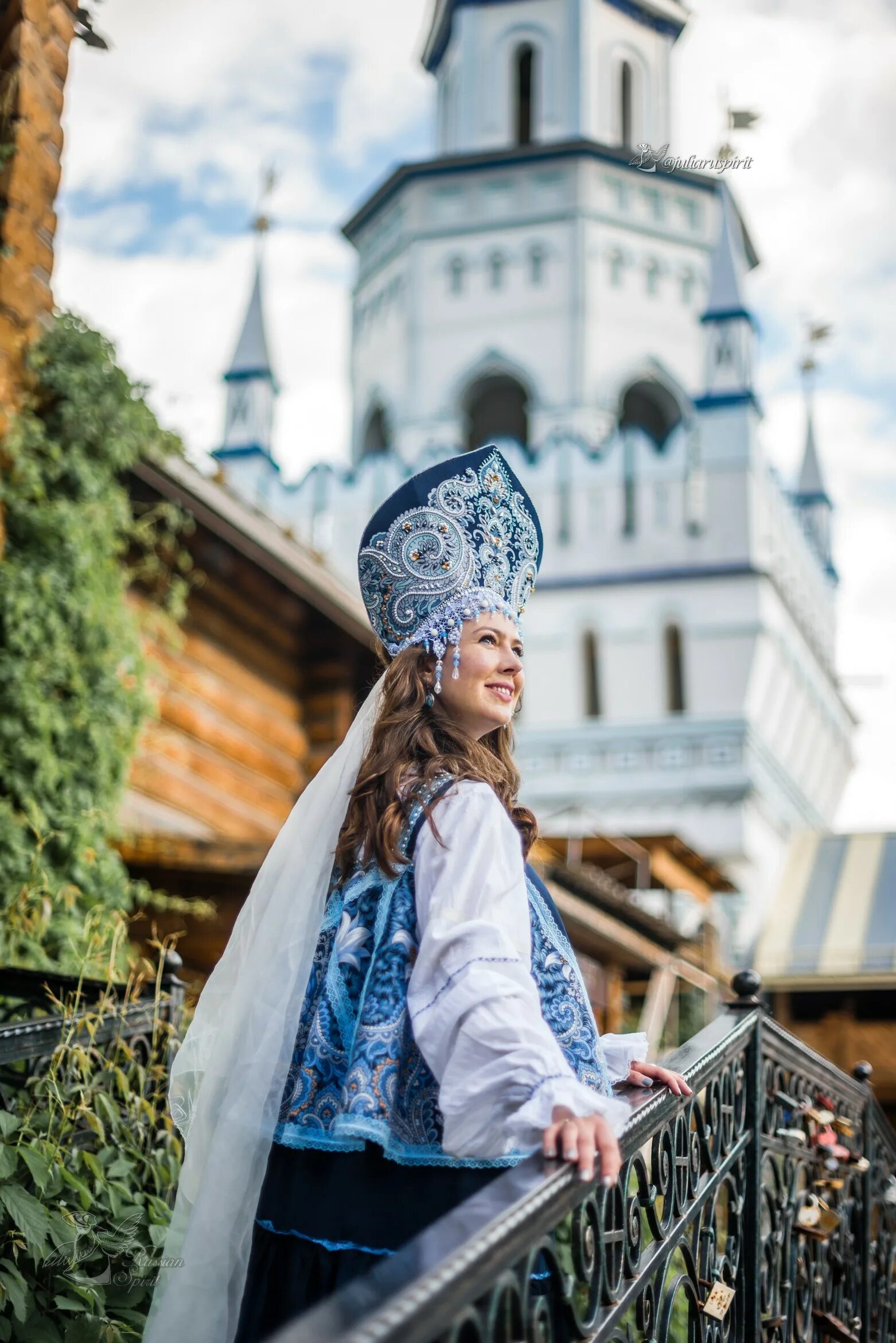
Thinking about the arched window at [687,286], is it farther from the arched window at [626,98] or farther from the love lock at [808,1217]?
the love lock at [808,1217]

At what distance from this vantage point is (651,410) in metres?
28.8

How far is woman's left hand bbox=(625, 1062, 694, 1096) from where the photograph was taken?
8.48 ft

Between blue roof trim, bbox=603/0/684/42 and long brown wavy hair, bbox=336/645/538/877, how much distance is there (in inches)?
1200

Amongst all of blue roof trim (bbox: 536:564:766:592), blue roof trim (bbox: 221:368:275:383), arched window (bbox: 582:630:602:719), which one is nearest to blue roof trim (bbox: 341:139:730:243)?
blue roof trim (bbox: 221:368:275:383)

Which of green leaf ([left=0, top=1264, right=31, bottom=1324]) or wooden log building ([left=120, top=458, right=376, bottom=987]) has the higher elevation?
wooden log building ([left=120, top=458, right=376, bottom=987])

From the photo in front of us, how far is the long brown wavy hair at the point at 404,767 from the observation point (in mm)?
2465

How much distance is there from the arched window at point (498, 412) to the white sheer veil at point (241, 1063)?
25187 millimetres

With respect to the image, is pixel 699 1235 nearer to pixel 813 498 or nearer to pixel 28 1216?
pixel 28 1216

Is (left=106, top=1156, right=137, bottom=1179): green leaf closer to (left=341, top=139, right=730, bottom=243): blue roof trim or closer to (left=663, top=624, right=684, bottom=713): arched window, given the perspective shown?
(left=663, top=624, right=684, bottom=713): arched window

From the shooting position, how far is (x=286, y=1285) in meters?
2.36

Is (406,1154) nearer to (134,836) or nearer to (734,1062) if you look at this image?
(734,1062)

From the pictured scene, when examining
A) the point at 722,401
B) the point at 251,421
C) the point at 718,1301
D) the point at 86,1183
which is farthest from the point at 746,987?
the point at 251,421

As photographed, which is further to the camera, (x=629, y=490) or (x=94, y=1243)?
(x=629, y=490)

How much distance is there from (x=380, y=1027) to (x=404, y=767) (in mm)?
477
